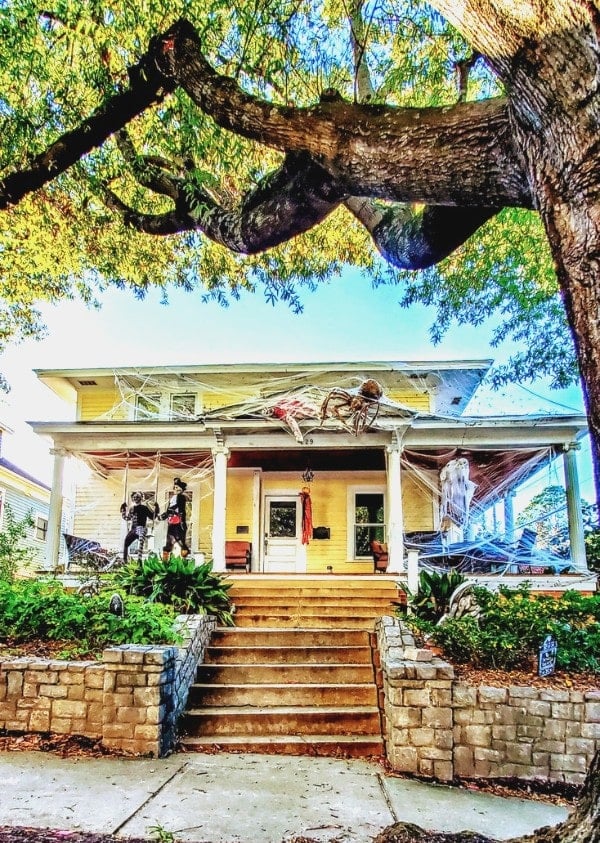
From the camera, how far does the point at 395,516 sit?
10703mm

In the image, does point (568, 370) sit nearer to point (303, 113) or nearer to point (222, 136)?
point (222, 136)

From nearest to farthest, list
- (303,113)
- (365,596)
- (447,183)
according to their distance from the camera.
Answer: (447,183) < (303,113) < (365,596)

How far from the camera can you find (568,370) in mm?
9359

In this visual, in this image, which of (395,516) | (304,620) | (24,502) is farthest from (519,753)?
(24,502)

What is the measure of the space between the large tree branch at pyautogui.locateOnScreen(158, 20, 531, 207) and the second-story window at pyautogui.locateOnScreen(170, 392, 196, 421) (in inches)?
442

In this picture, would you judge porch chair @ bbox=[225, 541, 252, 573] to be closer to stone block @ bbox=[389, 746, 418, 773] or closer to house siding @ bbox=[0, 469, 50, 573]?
stone block @ bbox=[389, 746, 418, 773]

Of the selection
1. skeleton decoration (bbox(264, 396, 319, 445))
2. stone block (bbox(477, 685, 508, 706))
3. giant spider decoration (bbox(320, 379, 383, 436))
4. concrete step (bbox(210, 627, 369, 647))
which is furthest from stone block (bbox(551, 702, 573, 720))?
skeleton decoration (bbox(264, 396, 319, 445))

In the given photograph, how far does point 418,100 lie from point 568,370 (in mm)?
5010

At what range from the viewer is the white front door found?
44.4 ft

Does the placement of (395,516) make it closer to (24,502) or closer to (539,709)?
(539,709)

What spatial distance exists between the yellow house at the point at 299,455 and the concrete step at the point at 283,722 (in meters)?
4.58

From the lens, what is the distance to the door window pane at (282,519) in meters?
13.7

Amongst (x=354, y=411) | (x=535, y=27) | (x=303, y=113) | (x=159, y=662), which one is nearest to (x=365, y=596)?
(x=354, y=411)

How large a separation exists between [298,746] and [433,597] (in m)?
2.89
